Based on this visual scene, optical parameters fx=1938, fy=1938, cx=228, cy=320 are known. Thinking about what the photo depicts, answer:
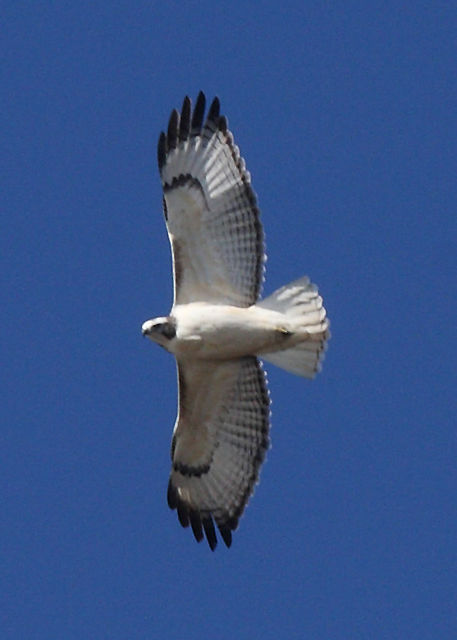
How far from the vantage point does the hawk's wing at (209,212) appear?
52.1 ft

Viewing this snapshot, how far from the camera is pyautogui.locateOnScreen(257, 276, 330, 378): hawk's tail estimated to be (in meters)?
16.0

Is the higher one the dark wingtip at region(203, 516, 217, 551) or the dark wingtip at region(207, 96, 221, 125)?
the dark wingtip at region(207, 96, 221, 125)

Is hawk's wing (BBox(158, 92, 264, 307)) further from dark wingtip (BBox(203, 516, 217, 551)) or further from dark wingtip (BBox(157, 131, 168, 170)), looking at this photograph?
dark wingtip (BBox(203, 516, 217, 551))

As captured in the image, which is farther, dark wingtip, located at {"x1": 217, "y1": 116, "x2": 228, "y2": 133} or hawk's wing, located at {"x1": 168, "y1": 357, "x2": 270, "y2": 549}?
hawk's wing, located at {"x1": 168, "y1": 357, "x2": 270, "y2": 549}

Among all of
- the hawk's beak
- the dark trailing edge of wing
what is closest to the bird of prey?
the hawk's beak

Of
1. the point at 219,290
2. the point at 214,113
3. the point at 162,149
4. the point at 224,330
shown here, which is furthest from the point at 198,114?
the point at 224,330

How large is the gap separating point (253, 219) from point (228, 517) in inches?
102

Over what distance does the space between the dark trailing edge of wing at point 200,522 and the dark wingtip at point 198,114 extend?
3.05 metres

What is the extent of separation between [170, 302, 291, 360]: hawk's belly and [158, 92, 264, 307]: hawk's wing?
7.2 inches

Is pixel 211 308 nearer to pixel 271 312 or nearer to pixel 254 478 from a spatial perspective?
pixel 271 312

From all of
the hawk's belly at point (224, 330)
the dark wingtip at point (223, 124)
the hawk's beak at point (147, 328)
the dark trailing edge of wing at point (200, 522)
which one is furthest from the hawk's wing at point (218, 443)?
the dark wingtip at point (223, 124)

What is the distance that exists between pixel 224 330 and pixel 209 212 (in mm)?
996

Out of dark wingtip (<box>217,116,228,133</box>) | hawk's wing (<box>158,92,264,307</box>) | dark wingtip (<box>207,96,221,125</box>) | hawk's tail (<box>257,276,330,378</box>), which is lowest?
hawk's tail (<box>257,276,330,378</box>)

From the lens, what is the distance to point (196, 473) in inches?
654
